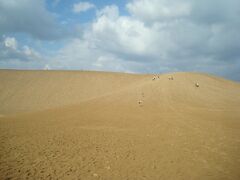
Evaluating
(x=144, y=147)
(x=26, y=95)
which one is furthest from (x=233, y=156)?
(x=26, y=95)

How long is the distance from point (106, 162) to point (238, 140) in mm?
9054

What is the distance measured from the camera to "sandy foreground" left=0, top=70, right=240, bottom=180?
9727 millimetres

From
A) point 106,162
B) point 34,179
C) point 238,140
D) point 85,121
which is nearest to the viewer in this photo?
point 34,179

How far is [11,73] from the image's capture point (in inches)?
2084

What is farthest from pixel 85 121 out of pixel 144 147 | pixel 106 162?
pixel 106 162

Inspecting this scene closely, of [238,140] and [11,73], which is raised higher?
[11,73]

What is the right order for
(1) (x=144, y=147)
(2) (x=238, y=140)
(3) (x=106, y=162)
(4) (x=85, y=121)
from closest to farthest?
(3) (x=106, y=162)
(1) (x=144, y=147)
(2) (x=238, y=140)
(4) (x=85, y=121)

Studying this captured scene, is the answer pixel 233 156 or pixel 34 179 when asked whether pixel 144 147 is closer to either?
pixel 233 156

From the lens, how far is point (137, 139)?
1456 cm

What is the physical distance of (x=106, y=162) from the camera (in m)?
10.6

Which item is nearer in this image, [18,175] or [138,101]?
[18,175]

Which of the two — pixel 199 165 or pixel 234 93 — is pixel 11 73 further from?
pixel 199 165

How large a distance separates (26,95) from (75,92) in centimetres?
911

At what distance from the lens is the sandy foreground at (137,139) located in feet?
31.9
